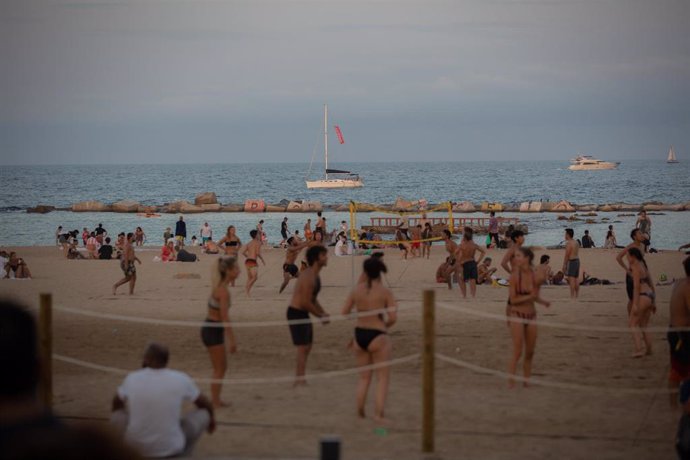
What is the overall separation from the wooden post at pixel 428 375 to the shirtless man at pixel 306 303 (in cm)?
237

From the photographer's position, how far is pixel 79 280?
20.7 metres

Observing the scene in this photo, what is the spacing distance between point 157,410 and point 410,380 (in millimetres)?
4442

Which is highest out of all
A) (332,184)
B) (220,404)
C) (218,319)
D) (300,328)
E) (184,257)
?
(332,184)

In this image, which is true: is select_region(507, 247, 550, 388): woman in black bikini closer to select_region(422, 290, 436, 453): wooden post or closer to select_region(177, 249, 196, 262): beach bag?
select_region(422, 290, 436, 453): wooden post

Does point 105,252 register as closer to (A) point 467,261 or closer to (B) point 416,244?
(B) point 416,244

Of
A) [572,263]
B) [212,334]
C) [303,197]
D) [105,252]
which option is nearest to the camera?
[212,334]

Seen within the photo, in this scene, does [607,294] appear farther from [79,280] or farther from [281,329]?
[79,280]

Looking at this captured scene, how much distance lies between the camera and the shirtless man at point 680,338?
886 centimetres

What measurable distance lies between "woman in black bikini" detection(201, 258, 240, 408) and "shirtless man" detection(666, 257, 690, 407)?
419cm

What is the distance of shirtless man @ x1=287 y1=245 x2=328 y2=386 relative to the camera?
9758 mm

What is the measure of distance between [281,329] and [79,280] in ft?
27.3

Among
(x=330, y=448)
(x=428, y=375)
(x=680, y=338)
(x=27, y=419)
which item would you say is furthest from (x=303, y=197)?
(x=27, y=419)

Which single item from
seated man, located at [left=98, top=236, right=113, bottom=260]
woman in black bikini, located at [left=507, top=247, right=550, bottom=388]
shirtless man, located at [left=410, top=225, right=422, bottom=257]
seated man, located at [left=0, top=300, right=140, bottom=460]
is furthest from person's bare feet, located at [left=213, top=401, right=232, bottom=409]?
seated man, located at [left=98, top=236, right=113, bottom=260]

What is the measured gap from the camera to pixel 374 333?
8633mm
